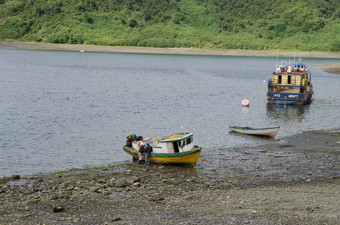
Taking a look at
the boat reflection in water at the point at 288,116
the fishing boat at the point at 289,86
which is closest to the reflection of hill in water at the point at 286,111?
the boat reflection in water at the point at 288,116

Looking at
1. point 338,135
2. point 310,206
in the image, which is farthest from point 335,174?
point 338,135

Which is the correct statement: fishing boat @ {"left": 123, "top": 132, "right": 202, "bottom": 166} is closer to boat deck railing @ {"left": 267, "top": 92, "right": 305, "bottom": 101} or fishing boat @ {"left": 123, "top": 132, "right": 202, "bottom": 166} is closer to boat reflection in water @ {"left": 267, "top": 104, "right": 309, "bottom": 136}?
boat reflection in water @ {"left": 267, "top": 104, "right": 309, "bottom": 136}

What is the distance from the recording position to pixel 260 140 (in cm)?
3753

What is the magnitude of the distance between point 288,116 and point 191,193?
3308cm

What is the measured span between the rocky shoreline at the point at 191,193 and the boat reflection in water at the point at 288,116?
39.8ft

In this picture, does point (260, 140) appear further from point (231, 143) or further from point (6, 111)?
point (6, 111)

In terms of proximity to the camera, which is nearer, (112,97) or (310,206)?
(310,206)

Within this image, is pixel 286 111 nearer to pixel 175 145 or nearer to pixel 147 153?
pixel 175 145

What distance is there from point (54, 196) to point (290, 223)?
10.2 metres

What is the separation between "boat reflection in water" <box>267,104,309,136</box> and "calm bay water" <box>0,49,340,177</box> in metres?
0.10

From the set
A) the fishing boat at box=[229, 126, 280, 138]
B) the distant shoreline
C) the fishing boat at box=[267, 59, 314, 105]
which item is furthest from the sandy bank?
the fishing boat at box=[229, 126, 280, 138]

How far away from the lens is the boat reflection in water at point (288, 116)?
43.9 metres

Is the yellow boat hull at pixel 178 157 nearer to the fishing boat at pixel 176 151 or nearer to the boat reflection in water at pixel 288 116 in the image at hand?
the fishing boat at pixel 176 151

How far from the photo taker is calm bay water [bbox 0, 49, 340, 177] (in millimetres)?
32406
